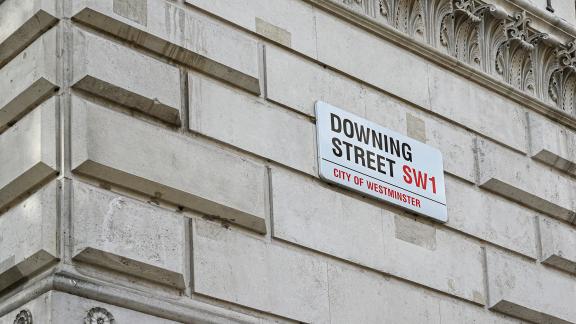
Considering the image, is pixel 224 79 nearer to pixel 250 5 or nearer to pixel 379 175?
pixel 250 5

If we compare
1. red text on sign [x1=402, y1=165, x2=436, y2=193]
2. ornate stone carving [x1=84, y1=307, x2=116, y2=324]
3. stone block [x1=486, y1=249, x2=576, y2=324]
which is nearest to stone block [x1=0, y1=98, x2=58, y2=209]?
ornate stone carving [x1=84, y1=307, x2=116, y2=324]

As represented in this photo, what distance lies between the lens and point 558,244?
15.6m

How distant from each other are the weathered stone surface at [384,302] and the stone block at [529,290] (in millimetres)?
443

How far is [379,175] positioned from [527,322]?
227 cm

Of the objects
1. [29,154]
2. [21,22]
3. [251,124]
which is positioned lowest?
[29,154]

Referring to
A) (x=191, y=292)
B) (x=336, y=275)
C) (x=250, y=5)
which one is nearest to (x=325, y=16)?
(x=250, y=5)

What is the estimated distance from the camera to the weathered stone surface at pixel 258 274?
12031mm

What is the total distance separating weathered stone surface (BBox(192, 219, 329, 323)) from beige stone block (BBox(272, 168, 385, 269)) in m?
0.19

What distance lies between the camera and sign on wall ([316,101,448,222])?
530 inches

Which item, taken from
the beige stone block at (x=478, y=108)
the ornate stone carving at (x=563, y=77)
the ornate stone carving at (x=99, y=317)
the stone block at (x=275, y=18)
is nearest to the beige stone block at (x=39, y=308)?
the ornate stone carving at (x=99, y=317)

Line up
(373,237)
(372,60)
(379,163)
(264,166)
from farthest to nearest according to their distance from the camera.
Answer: (372,60)
(379,163)
(373,237)
(264,166)

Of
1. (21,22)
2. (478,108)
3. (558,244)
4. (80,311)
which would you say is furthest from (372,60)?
(80,311)

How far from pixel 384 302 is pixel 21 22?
149 inches

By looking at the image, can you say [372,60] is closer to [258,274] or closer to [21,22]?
[258,274]
